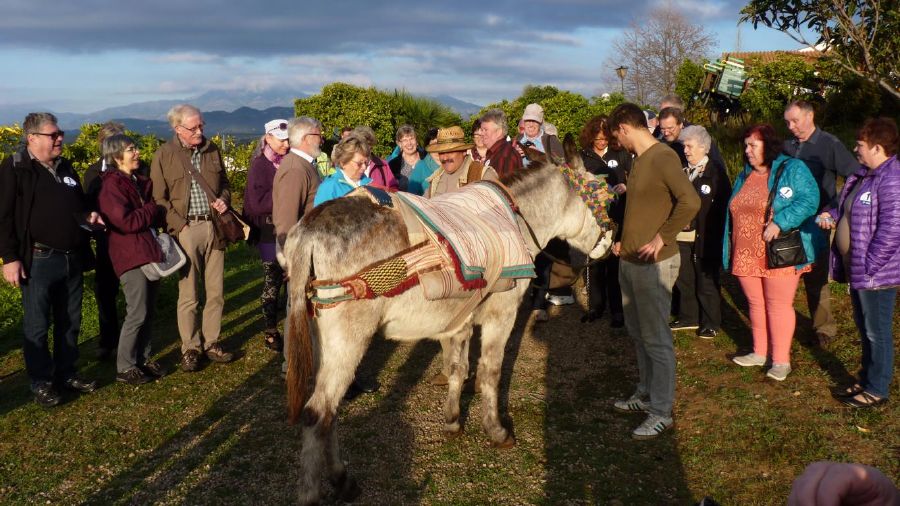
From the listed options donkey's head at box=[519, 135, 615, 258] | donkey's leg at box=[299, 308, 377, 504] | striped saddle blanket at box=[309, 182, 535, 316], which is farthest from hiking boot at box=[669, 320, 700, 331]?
donkey's leg at box=[299, 308, 377, 504]

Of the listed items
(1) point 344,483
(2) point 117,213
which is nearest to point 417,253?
(1) point 344,483

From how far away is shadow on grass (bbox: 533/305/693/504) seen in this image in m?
4.17

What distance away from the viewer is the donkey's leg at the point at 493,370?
4.81 m

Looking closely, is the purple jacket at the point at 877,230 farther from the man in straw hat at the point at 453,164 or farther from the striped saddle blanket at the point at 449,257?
the man in straw hat at the point at 453,164

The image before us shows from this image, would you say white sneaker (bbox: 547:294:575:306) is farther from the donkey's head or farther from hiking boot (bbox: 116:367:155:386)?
hiking boot (bbox: 116:367:155:386)

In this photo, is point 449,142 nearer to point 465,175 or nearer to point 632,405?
point 465,175

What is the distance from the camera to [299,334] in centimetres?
370

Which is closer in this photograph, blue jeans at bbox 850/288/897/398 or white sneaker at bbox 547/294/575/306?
blue jeans at bbox 850/288/897/398

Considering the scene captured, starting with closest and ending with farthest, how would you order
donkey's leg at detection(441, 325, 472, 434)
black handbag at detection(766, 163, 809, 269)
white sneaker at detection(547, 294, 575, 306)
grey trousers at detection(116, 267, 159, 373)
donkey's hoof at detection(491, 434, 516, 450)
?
1. donkey's hoof at detection(491, 434, 516, 450)
2. donkey's leg at detection(441, 325, 472, 434)
3. black handbag at detection(766, 163, 809, 269)
4. grey trousers at detection(116, 267, 159, 373)
5. white sneaker at detection(547, 294, 575, 306)

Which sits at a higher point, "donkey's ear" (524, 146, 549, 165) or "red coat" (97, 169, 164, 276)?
"donkey's ear" (524, 146, 549, 165)

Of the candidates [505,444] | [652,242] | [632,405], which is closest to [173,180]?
[505,444]

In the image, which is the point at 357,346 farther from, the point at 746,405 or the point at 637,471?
the point at 746,405

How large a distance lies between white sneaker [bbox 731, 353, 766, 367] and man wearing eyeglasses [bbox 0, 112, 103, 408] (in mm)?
6223

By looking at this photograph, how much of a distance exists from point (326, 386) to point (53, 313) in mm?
3482
